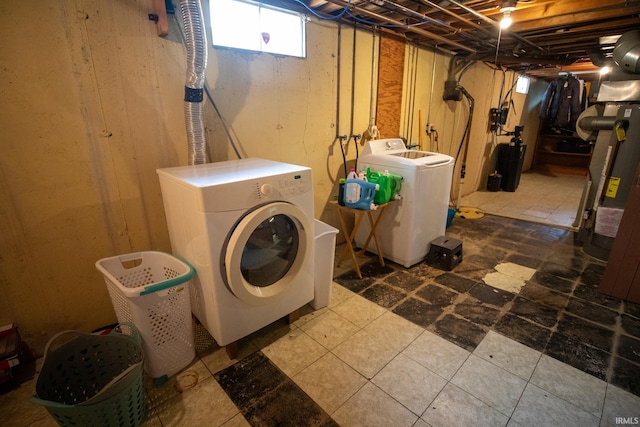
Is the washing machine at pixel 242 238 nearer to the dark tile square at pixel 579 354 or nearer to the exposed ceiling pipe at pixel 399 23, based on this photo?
the exposed ceiling pipe at pixel 399 23

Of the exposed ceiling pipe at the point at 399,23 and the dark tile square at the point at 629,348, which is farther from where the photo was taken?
the exposed ceiling pipe at the point at 399,23

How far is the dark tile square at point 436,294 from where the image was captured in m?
2.22

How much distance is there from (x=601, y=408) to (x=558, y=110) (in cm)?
594

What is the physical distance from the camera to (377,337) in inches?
73.2

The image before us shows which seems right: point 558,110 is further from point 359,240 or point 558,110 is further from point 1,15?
point 1,15

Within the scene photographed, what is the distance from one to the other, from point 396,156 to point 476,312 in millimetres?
1403

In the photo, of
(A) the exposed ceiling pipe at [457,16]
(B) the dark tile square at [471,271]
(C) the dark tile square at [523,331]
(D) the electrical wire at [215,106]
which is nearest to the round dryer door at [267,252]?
(D) the electrical wire at [215,106]

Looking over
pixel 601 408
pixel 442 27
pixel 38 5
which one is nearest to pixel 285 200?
pixel 38 5

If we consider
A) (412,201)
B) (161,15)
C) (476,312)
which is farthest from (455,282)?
(161,15)

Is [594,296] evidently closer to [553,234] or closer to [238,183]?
[553,234]

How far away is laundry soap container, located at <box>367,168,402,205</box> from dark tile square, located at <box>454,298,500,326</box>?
0.96m

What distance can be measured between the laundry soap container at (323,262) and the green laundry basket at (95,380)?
1.06m

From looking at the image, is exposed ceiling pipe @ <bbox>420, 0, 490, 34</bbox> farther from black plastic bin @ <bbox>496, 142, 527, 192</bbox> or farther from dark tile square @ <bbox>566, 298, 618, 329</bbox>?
black plastic bin @ <bbox>496, 142, 527, 192</bbox>

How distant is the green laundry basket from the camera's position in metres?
1.10
